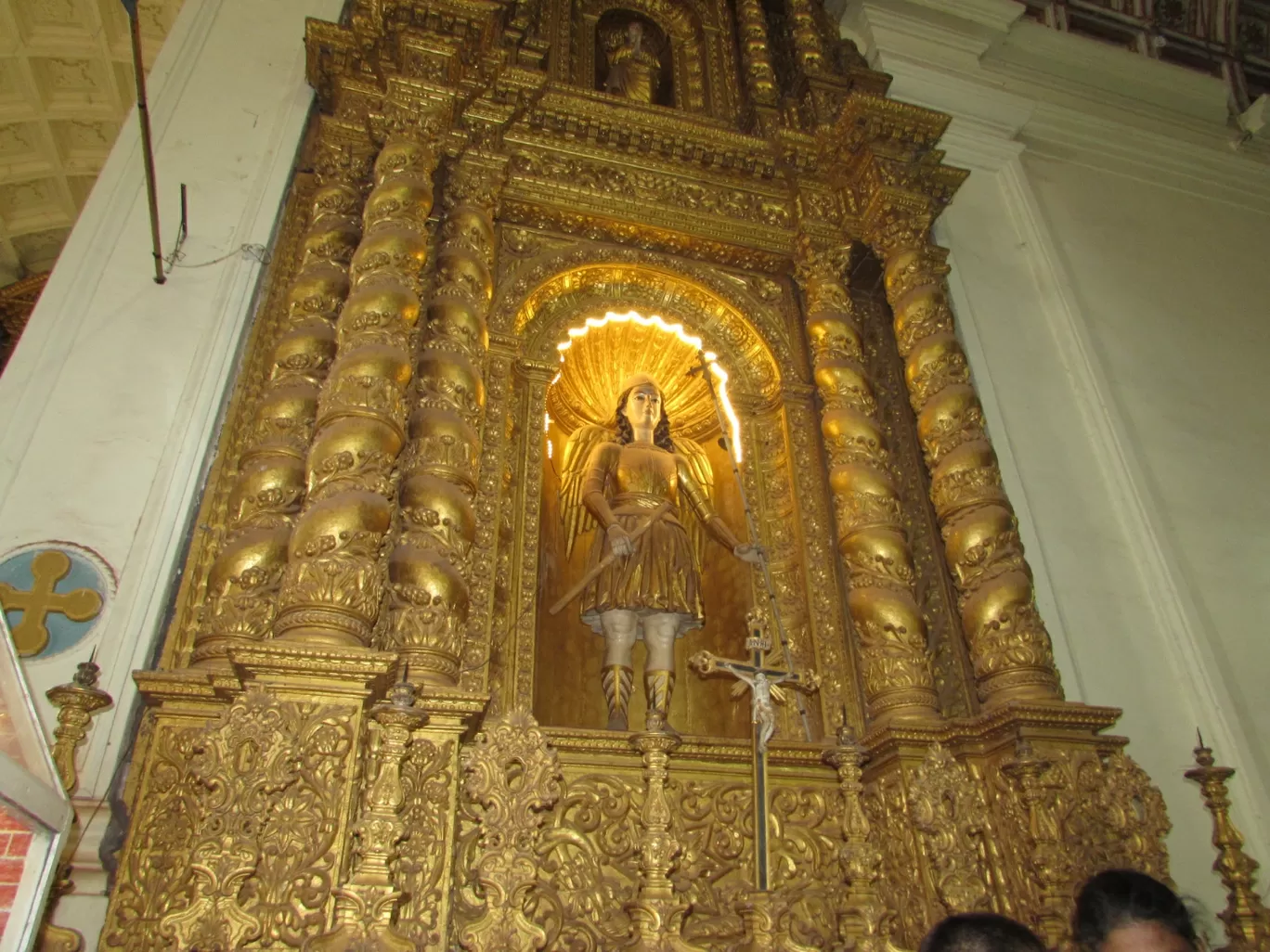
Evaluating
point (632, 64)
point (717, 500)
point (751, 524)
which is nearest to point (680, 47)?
point (632, 64)

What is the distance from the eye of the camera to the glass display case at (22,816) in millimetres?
1758

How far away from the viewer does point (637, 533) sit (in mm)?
5078

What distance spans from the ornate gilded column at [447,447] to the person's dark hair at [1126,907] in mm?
2438

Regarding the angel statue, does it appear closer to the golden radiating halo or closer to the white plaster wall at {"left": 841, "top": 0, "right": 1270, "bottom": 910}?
the golden radiating halo

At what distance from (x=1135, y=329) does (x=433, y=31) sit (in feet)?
17.1

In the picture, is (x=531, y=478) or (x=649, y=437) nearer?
(x=531, y=478)

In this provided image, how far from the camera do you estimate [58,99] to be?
8.82m

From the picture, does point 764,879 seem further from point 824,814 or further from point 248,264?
point 248,264

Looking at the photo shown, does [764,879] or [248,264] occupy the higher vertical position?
[248,264]

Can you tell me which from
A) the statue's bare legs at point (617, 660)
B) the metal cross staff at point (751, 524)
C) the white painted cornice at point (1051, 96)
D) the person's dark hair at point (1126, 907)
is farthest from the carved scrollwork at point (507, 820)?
the white painted cornice at point (1051, 96)

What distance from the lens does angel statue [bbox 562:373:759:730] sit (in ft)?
15.8

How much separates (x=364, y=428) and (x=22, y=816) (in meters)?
2.34

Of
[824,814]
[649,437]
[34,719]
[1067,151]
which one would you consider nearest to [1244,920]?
[824,814]

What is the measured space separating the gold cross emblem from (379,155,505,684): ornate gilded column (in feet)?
3.99
